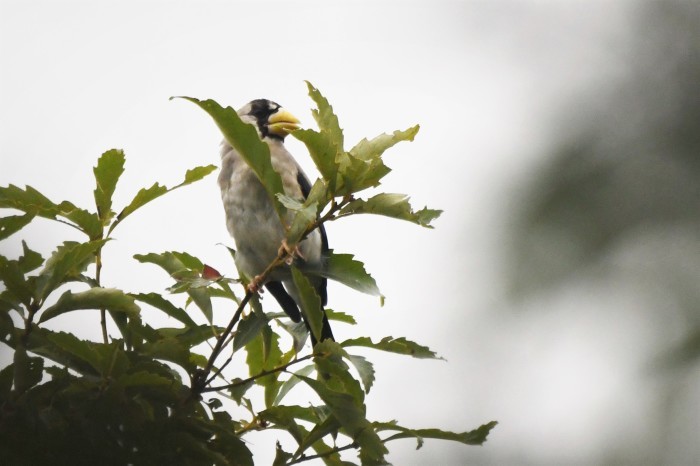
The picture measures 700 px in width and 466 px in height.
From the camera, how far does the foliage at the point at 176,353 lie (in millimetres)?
1706

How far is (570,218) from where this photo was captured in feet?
7.82

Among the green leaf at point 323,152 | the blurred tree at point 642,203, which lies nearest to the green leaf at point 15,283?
the green leaf at point 323,152

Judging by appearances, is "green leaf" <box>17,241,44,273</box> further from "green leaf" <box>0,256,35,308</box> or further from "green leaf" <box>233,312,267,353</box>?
Answer: "green leaf" <box>233,312,267,353</box>

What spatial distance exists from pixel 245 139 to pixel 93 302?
1.70 ft

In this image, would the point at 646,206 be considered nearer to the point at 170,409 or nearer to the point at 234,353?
the point at 234,353

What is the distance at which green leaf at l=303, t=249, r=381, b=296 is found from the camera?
2223mm

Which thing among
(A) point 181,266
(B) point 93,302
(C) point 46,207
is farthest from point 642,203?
(C) point 46,207

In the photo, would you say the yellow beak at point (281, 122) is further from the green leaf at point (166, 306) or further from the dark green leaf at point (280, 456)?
the dark green leaf at point (280, 456)

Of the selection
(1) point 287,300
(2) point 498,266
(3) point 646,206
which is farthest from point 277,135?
(3) point 646,206

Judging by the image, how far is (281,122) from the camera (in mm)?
4504

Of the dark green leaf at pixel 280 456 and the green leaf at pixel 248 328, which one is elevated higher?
the green leaf at pixel 248 328

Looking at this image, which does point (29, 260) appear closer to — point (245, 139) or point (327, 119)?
point (245, 139)

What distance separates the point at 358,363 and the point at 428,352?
0.17 meters

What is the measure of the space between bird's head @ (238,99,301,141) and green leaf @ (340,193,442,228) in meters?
2.19
